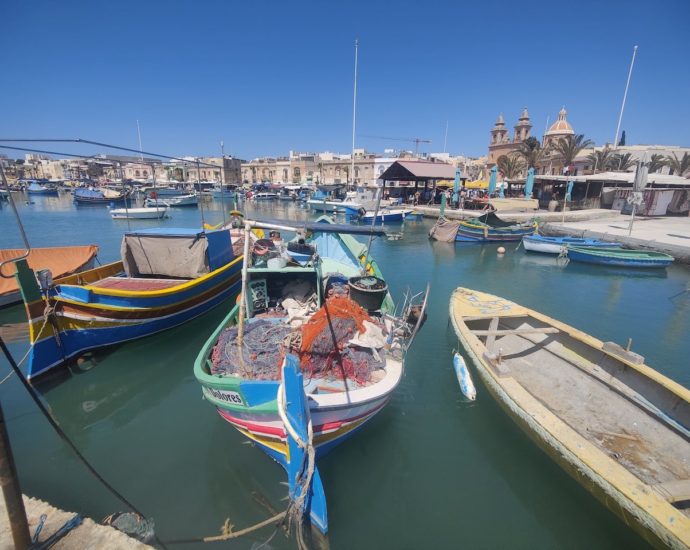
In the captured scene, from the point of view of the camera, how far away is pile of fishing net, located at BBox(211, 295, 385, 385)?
20.0 ft

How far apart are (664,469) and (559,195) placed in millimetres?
44891

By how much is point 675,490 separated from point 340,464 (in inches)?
202

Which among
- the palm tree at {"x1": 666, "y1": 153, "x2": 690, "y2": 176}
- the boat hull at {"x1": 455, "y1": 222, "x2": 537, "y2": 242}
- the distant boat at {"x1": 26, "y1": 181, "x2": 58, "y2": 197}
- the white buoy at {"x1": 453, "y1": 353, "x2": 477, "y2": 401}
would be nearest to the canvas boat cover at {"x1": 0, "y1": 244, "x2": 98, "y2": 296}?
the white buoy at {"x1": 453, "y1": 353, "x2": 477, "y2": 401}

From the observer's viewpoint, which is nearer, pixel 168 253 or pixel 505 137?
pixel 168 253

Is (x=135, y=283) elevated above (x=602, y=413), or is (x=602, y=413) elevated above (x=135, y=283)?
(x=135, y=283)

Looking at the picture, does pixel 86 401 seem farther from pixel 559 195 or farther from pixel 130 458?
pixel 559 195

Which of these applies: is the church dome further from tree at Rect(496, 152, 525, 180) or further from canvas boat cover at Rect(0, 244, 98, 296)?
canvas boat cover at Rect(0, 244, 98, 296)

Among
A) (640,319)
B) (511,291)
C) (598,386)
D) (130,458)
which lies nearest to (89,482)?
(130,458)

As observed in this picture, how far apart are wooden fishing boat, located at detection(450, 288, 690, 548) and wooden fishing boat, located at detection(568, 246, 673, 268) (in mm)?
15341

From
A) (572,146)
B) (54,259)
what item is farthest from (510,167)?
(54,259)

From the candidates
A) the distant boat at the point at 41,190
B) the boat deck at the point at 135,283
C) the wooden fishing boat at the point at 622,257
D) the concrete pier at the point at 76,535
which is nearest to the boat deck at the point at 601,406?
the concrete pier at the point at 76,535

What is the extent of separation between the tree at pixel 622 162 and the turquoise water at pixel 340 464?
4395 centimetres

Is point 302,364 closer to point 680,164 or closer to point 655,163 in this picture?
point 655,163

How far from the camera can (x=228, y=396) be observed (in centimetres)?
534
